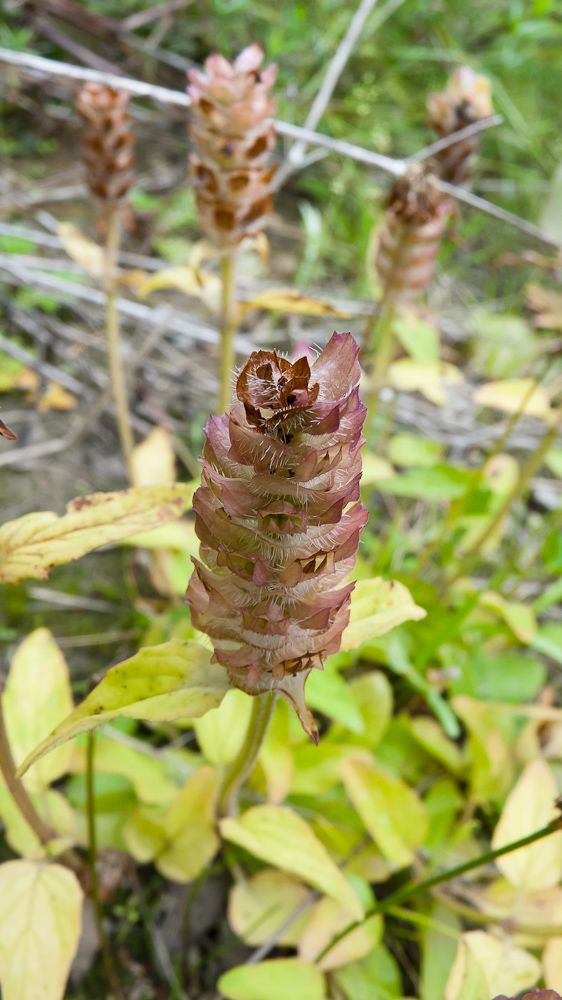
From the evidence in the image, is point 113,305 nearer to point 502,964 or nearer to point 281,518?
point 281,518

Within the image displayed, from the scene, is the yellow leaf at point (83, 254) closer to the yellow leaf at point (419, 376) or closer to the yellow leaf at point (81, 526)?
the yellow leaf at point (419, 376)

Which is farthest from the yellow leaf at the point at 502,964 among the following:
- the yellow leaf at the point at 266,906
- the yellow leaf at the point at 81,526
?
the yellow leaf at the point at 81,526

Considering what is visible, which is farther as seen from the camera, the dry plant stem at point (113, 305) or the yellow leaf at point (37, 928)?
the dry plant stem at point (113, 305)

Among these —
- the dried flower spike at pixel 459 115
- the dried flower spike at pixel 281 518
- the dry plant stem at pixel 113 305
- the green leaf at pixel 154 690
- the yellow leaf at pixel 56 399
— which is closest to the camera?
the dried flower spike at pixel 281 518

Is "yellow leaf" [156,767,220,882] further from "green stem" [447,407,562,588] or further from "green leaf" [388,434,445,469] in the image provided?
"green leaf" [388,434,445,469]

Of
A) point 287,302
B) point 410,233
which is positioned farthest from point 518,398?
point 287,302

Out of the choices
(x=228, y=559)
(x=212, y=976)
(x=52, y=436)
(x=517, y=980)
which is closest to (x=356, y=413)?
(x=228, y=559)
